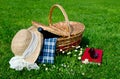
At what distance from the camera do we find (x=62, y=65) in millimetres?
7180

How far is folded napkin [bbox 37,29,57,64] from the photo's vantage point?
7311mm

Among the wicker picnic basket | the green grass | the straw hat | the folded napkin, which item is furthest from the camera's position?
the wicker picnic basket

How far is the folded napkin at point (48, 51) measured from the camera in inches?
288

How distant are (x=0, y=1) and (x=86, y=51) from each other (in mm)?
9806

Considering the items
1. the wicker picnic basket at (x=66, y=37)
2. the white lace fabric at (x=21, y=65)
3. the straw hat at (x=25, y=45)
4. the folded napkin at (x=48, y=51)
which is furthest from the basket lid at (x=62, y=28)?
the white lace fabric at (x=21, y=65)

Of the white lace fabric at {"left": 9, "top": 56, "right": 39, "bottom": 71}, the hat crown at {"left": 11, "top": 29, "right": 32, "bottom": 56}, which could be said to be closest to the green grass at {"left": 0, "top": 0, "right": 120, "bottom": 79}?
the white lace fabric at {"left": 9, "top": 56, "right": 39, "bottom": 71}

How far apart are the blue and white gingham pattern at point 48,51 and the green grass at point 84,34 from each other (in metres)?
0.15

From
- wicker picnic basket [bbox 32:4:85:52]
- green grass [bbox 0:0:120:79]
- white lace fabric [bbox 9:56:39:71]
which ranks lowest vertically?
green grass [bbox 0:0:120:79]

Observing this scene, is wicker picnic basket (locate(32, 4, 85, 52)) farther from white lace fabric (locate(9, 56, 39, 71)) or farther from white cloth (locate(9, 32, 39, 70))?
white lace fabric (locate(9, 56, 39, 71))

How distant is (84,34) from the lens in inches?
377

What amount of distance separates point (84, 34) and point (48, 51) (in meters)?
2.38

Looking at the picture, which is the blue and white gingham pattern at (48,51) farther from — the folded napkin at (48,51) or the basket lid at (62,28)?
the basket lid at (62,28)

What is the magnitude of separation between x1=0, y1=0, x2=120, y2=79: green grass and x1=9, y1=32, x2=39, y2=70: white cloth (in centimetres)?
11

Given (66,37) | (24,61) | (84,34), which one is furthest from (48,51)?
(84,34)
